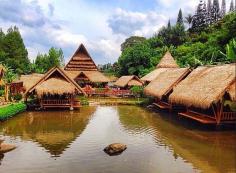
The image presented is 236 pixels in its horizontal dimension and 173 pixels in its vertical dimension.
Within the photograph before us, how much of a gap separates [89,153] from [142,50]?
44.5 metres

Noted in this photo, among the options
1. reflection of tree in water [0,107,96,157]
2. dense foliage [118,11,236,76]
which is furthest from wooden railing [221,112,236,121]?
dense foliage [118,11,236,76]

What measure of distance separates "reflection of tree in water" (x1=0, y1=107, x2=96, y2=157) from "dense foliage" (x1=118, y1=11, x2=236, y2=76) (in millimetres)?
14321

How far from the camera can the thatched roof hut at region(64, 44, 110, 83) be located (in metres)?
51.0

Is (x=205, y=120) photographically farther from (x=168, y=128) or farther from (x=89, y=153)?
(x=89, y=153)

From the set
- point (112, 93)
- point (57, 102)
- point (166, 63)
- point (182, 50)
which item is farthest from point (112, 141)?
point (182, 50)

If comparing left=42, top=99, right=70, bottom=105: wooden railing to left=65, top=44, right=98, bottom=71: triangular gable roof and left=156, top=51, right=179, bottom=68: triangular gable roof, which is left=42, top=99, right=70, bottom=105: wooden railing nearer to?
left=156, top=51, right=179, bottom=68: triangular gable roof

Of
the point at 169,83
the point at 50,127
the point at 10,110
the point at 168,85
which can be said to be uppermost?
the point at 169,83

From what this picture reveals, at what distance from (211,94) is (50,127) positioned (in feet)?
33.7

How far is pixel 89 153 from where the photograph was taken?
14867 mm

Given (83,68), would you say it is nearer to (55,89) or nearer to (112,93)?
(112,93)

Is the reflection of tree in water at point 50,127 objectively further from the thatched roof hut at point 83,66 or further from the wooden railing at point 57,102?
the thatched roof hut at point 83,66

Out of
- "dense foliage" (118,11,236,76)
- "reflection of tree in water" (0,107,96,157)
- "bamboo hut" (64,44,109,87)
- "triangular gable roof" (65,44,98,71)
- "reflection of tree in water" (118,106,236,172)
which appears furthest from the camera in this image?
"triangular gable roof" (65,44,98,71)

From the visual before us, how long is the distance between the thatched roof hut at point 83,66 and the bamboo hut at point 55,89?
19.5 meters

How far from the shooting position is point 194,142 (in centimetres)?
1695
